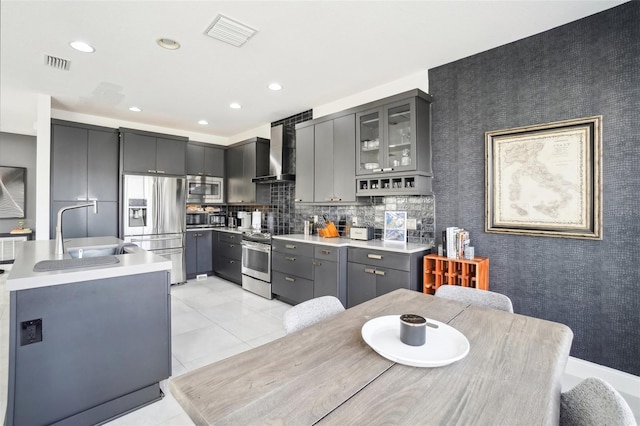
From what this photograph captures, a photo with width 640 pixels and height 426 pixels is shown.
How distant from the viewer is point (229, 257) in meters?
5.11

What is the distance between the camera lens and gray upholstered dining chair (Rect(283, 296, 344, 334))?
1.33 m

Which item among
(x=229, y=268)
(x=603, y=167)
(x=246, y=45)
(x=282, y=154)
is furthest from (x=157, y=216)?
(x=603, y=167)

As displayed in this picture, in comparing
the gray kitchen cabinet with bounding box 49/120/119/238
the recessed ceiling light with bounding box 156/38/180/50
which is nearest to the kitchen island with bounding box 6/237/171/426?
the recessed ceiling light with bounding box 156/38/180/50

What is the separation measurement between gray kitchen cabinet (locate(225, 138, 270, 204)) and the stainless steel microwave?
21 cm

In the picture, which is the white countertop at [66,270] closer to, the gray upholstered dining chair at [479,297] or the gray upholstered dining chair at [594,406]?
the gray upholstered dining chair at [479,297]

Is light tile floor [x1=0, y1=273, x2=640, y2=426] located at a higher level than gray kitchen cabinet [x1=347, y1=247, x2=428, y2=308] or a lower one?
lower

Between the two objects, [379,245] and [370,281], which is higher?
[379,245]

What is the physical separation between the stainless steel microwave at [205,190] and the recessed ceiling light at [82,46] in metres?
2.81

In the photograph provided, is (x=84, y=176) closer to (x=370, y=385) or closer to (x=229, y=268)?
(x=229, y=268)

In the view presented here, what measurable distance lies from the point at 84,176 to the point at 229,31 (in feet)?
11.2

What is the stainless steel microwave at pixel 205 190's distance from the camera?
5.48 m

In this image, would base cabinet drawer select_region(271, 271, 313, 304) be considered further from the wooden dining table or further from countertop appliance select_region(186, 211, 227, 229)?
the wooden dining table

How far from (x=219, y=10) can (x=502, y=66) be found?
7.83 feet

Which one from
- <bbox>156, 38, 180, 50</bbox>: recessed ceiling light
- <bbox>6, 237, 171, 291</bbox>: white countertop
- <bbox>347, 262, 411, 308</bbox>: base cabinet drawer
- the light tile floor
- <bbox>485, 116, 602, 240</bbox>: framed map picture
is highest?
<bbox>156, 38, 180, 50</bbox>: recessed ceiling light
